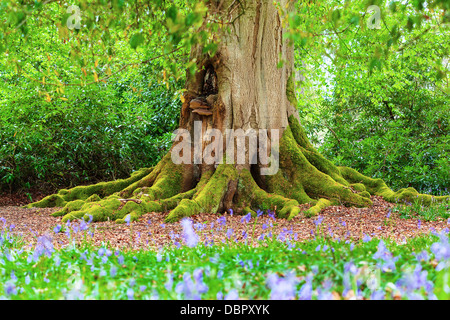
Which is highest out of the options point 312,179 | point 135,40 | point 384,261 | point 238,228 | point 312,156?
point 135,40

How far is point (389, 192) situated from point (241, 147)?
3.01 metres

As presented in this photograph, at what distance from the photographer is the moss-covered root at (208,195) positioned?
5.72 metres

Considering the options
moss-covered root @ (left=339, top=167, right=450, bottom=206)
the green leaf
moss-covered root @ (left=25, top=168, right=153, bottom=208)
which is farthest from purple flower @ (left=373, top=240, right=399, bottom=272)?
moss-covered root @ (left=25, top=168, right=153, bottom=208)

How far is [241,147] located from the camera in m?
6.73

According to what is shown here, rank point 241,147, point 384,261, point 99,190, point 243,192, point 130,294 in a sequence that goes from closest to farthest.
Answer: point 130,294, point 384,261, point 243,192, point 241,147, point 99,190

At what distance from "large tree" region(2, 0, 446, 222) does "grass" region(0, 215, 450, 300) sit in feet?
10.7

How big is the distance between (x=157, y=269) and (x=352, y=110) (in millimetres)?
11611

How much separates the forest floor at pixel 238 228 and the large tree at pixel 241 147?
1.28 ft

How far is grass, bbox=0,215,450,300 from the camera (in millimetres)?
1969

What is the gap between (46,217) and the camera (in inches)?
267

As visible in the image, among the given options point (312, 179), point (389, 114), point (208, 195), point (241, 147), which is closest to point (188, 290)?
point (208, 195)

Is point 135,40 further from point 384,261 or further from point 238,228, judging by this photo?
point 238,228

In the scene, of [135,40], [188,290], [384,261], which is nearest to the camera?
[188,290]
